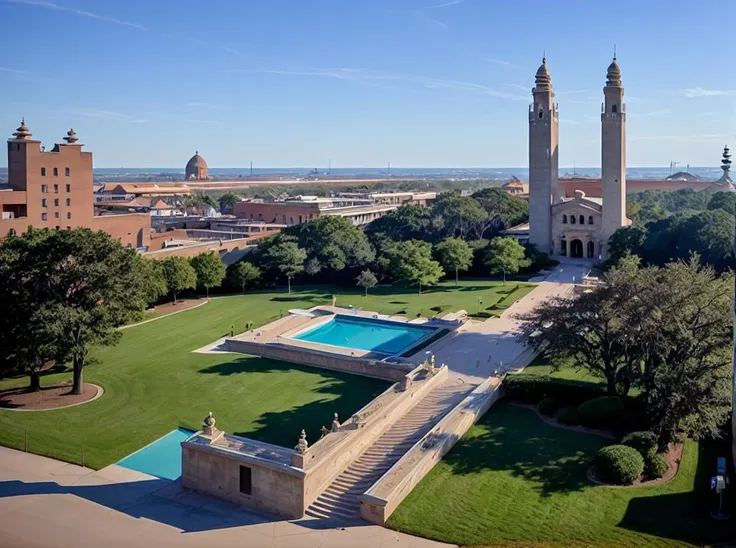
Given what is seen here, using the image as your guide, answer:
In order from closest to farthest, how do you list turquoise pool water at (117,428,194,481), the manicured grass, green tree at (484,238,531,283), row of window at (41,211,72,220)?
the manicured grass → turquoise pool water at (117,428,194,481) → green tree at (484,238,531,283) → row of window at (41,211,72,220)

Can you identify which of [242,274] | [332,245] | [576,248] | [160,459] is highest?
[332,245]

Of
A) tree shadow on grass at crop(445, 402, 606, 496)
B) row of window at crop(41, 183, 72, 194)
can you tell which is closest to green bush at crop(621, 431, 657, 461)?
tree shadow on grass at crop(445, 402, 606, 496)

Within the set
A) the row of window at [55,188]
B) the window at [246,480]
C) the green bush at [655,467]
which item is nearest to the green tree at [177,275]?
the row of window at [55,188]

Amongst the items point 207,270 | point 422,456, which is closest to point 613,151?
point 207,270

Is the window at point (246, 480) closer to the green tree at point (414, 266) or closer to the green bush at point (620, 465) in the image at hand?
the green bush at point (620, 465)

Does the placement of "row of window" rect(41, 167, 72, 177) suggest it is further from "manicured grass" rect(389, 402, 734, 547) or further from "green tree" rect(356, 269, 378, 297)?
"manicured grass" rect(389, 402, 734, 547)

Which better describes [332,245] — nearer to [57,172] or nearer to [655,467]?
[57,172]
